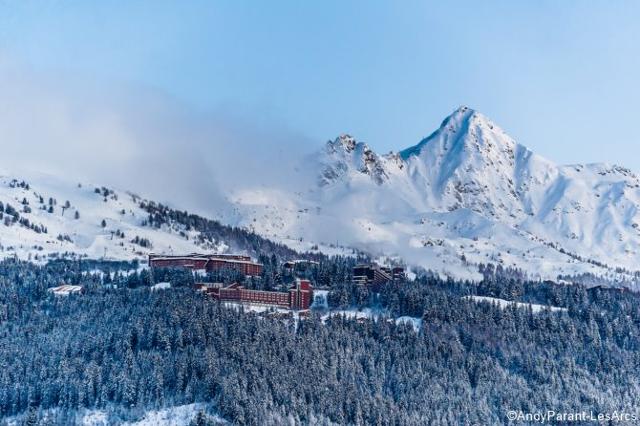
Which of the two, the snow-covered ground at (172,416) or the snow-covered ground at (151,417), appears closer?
the snow-covered ground at (172,416)

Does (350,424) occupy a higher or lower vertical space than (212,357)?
lower

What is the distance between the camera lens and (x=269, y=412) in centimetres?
18388

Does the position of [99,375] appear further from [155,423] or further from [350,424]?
[350,424]

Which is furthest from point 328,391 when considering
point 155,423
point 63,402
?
point 63,402

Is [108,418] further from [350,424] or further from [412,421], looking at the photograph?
[412,421]

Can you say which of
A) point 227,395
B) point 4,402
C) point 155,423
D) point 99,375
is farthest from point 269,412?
point 4,402

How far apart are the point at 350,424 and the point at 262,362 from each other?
2165 cm

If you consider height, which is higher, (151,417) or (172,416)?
(172,416)

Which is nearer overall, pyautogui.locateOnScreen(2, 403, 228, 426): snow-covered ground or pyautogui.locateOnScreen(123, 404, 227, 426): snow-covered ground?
pyautogui.locateOnScreen(123, 404, 227, 426): snow-covered ground

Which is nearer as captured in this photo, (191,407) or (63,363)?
(191,407)

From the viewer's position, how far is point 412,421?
194 m

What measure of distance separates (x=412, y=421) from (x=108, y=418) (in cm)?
5562

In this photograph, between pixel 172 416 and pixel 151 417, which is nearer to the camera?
pixel 172 416

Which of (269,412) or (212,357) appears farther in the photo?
(212,357)
